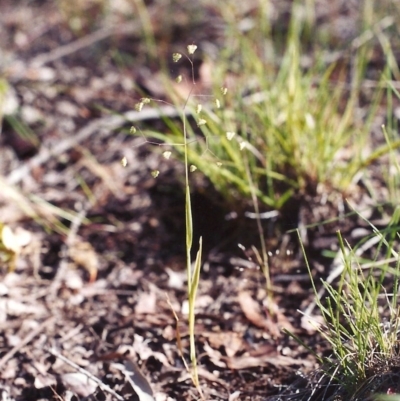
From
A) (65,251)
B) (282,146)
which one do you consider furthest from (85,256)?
(282,146)

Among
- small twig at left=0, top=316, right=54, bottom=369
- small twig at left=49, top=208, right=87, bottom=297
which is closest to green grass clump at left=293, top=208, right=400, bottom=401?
small twig at left=0, top=316, right=54, bottom=369

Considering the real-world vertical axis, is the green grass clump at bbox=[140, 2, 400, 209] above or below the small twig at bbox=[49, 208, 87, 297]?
above

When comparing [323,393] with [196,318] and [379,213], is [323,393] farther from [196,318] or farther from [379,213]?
[379,213]

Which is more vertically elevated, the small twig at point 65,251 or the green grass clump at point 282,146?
the green grass clump at point 282,146

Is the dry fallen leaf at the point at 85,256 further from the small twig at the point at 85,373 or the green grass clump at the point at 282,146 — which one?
the green grass clump at the point at 282,146

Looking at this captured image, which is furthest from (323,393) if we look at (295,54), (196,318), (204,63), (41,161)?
(204,63)

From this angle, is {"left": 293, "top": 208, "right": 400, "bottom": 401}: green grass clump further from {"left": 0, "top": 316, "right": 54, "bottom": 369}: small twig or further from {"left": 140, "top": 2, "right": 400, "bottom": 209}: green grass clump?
{"left": 0, "top": 316, "right": 54, "bottom": 369}: small twig

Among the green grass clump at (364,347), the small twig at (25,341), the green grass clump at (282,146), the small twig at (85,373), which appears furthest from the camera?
the green grass clump at (282,146)

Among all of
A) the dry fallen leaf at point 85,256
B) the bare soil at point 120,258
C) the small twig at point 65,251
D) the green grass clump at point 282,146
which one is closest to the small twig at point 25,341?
the bare soil at point 120,258
